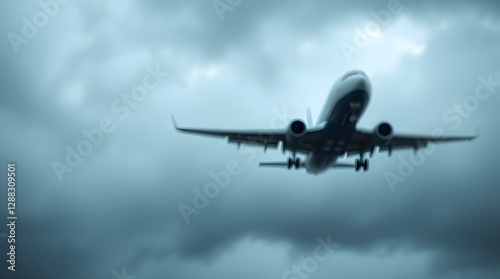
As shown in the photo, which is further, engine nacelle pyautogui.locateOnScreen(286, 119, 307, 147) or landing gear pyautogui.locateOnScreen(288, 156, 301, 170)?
landing gear pyautogui.locateOnScreen(288, 156, 301, 170)

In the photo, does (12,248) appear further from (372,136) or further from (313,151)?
(372,136)

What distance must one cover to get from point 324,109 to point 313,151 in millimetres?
4431

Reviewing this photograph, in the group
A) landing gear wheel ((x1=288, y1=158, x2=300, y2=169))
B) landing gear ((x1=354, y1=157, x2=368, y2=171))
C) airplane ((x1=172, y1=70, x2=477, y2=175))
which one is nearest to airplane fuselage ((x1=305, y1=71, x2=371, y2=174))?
airplane ((x1=172, y1=70, x2=477, y2=175))

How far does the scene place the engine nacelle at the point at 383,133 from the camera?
4769cm

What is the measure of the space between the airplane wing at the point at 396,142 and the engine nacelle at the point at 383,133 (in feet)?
9.20

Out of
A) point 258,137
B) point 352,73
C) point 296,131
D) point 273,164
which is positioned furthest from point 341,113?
point 273,164

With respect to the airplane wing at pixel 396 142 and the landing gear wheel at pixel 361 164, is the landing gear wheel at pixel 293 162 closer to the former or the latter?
the airplane wing at pixel 396 142

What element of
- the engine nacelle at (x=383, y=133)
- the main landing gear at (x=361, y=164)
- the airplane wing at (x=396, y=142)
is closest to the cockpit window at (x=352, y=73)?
the engine nacelle at (x=383, y=133)

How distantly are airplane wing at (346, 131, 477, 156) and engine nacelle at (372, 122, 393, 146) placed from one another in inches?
110

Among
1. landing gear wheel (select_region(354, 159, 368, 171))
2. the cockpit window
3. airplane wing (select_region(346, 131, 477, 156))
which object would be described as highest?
the cockpit window

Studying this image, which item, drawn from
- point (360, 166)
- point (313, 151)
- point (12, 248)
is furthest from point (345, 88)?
point (12, 248)

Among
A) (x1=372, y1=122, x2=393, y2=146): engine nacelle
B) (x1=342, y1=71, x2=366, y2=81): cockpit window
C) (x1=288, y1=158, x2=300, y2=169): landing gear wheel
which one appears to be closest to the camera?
(x1=342, y1=71, x2=366, y2=81): cockpit window

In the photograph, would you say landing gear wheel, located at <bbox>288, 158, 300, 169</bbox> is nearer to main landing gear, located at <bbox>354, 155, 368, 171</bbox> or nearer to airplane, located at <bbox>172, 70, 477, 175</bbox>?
airplane, located at <bbox>172, 70, 477, 175</bbox>

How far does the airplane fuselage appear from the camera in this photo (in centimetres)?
4400
